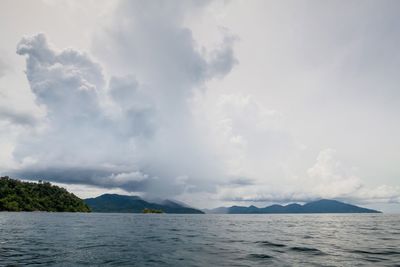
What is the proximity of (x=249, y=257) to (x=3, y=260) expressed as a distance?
78.2ft

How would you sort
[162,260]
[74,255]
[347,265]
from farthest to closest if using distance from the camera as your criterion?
[74,255] < [162,260] < [347,265]

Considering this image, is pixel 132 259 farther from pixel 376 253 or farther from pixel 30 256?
pixel 376 253

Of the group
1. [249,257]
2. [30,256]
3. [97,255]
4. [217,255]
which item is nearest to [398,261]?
[249,257]

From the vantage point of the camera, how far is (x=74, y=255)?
101 feet

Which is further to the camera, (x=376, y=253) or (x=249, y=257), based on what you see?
(x=376, y=253)

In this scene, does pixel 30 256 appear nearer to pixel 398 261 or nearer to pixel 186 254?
pixel 186 254

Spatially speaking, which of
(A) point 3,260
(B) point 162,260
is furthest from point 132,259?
(A) point 3,260

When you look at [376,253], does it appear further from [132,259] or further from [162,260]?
[132,259]

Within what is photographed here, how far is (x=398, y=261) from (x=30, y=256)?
36543 mm

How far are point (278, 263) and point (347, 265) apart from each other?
6088 millimetres

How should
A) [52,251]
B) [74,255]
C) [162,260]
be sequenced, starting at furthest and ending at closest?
1. [52,251]
2. [74,255]
3. [162,260]

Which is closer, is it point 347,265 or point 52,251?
point 347,265

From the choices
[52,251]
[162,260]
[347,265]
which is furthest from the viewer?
[52,251]

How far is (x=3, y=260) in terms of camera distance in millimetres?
26656
